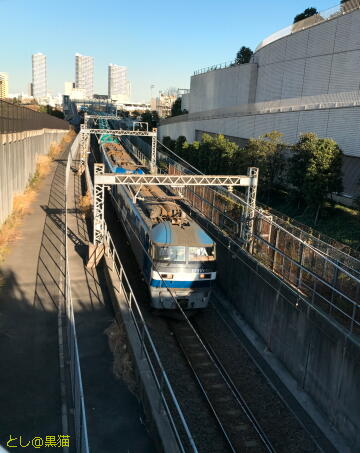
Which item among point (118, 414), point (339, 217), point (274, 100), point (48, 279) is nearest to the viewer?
point (118, 414)

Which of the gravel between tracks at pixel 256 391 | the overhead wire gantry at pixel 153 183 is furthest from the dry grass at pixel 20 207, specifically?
the gravel between tracks at pixel 256 391

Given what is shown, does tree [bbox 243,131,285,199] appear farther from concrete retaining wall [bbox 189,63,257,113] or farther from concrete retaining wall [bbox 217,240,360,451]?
concrete retaining wall [bbox 189,63,257,113]

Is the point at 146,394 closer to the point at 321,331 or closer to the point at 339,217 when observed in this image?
the point at 321,331

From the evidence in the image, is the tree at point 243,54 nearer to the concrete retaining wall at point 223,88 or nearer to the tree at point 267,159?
the concrete retaining wall at point 223,88

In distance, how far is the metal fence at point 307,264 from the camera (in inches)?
500

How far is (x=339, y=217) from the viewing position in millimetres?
28219

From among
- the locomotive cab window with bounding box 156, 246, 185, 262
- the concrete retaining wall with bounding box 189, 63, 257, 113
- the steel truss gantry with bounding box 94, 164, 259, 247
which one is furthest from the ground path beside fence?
the concrete retaining wall with bounding box 189, 63, 257, 113

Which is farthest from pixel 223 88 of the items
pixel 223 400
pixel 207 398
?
pixel 207 398

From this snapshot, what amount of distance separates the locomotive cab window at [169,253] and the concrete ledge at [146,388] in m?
2.02

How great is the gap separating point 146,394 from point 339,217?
21.9 m

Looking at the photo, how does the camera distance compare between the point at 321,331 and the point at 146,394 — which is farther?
the point at 321,331

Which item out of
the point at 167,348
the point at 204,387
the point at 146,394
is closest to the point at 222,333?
the point at 167,348

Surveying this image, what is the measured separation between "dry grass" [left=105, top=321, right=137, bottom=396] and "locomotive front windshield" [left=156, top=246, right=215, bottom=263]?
2.90 metres

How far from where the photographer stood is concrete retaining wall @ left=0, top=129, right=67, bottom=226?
22000mm
